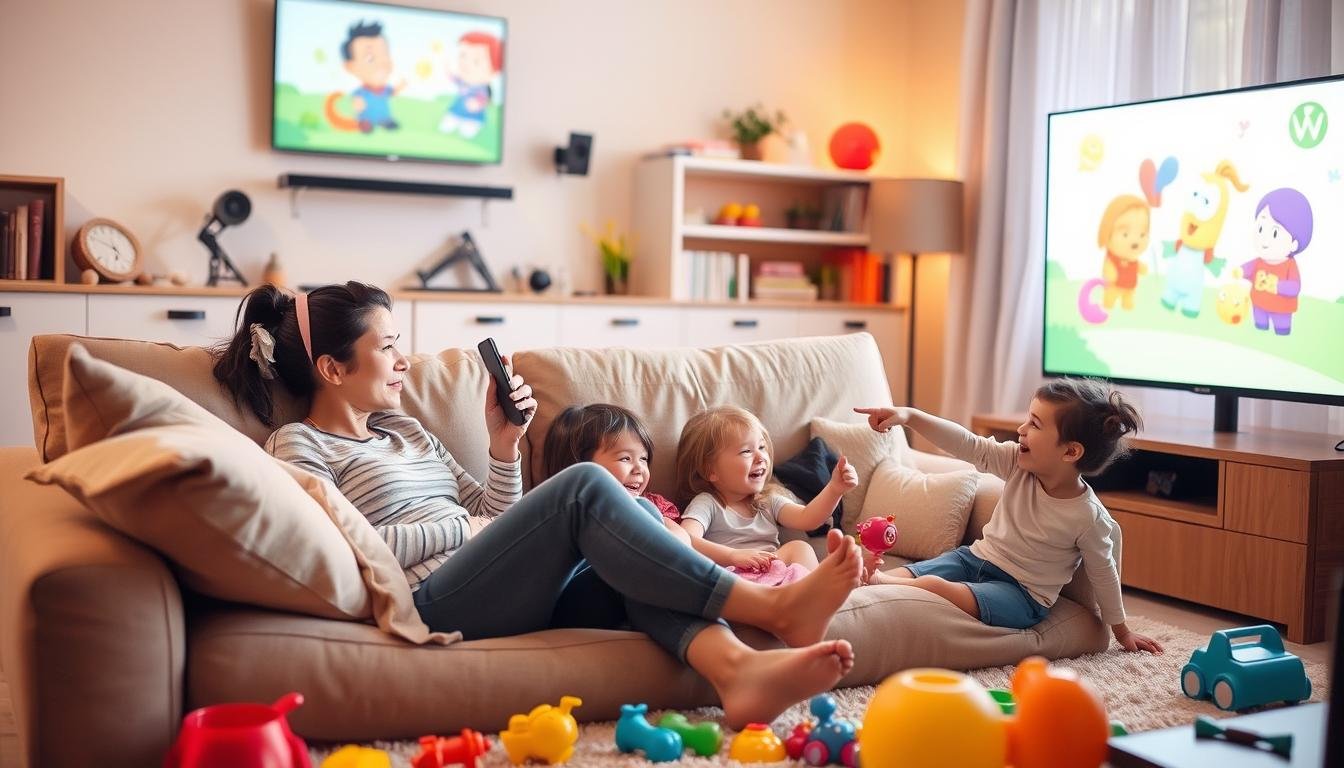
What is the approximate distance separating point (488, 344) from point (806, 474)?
0.87m

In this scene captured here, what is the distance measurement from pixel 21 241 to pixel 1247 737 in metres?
3.89

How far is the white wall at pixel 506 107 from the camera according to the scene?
436cm

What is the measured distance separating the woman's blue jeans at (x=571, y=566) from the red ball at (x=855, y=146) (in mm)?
3808

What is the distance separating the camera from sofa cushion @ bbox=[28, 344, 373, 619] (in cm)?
173

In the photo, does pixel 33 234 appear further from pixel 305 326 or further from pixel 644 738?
pixel 644 738

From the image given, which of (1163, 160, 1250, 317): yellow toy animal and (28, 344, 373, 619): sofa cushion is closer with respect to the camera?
(28, 344, 373, 619): sofa cushion

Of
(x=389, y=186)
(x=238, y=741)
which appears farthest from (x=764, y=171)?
(x=238, y=741)

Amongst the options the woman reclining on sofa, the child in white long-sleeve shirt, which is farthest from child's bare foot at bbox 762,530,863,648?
the child in white long-sleeve shirt

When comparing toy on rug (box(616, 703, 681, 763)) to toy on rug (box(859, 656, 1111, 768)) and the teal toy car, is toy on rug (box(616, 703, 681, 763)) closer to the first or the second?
toy on rug (box(859, 656, 1111, 768))

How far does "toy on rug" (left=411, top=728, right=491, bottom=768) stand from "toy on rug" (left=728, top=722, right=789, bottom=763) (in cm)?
40

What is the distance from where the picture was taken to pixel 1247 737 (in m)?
1.60

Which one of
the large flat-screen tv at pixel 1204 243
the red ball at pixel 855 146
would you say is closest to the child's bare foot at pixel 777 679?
the large flat-screen tv at pixel 1204 243

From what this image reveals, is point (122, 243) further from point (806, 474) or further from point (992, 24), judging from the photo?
point (992, 24)

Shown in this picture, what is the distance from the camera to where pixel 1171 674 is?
252cm
